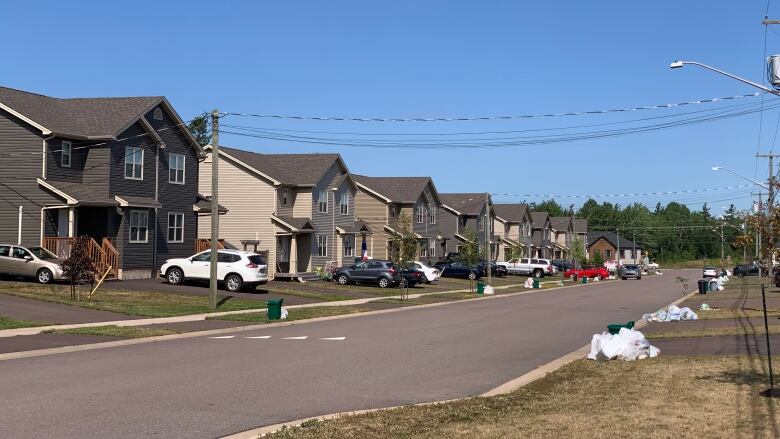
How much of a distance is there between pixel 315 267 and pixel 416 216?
2101cm

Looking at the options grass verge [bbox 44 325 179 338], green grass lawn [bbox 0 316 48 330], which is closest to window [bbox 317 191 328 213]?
grass verge [bbox 44 325 179 338]

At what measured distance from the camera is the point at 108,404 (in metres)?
10.6

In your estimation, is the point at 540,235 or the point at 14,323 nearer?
the point at 14,323

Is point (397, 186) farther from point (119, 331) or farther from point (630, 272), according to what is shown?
point (119, 331)

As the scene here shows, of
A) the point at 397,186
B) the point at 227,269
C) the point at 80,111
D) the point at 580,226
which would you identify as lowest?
the point at 227,269

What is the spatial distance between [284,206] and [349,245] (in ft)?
30.1

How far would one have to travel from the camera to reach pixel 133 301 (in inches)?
1190

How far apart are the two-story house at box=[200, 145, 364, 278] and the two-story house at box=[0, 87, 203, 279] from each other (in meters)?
7.99

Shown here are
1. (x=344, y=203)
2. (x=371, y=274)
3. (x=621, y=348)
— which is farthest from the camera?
(x=344, y=203)

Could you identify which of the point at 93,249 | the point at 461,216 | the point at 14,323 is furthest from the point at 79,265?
the point at 461,216

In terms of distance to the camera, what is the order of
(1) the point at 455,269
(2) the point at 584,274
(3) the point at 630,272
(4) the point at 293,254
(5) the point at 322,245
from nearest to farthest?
(4) the point at 293,254 → (5) the point at 322,245 → (1) the point at 455,269 → (2) the point at 584,274 → (3) the point at 630,272

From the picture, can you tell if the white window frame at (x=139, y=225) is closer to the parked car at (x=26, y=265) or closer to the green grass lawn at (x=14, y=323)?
the parked car at (x=26, y=265)

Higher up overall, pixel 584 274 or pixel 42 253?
pixel 42 253

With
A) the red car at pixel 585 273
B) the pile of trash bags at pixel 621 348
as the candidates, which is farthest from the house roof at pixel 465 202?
the pile of trash bags at pixel 621 348
